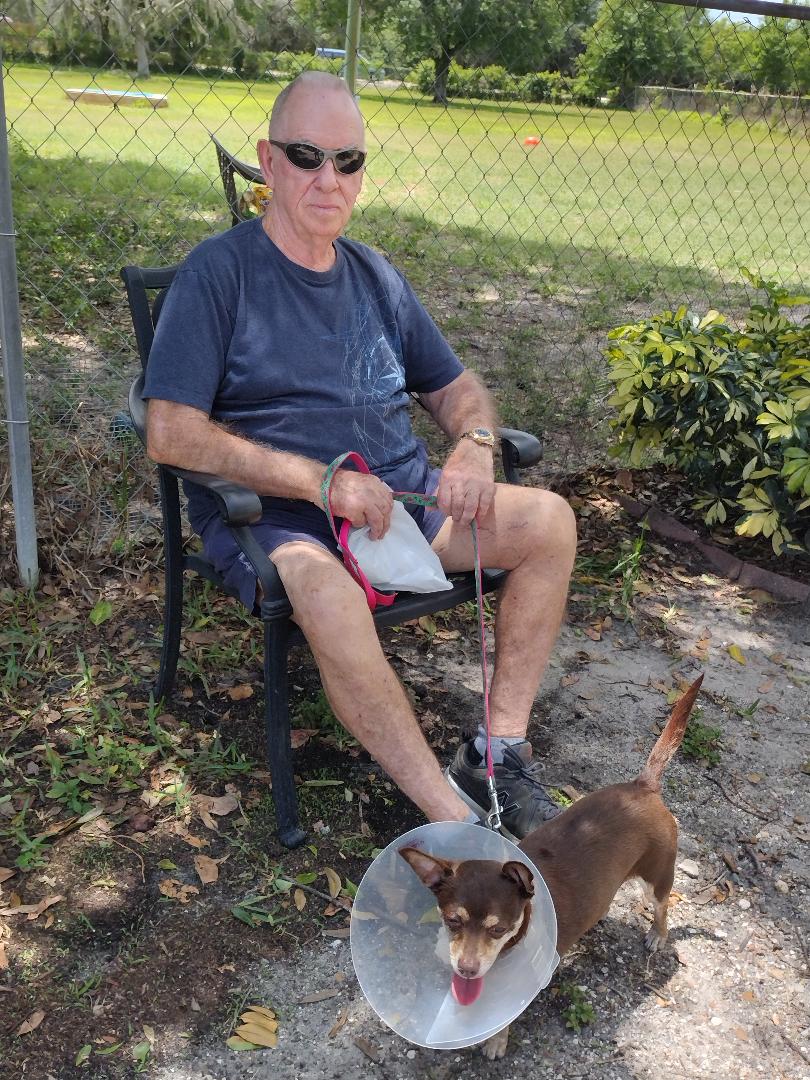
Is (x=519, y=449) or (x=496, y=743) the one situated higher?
(x=519, y=449)

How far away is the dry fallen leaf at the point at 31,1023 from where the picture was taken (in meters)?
1.94

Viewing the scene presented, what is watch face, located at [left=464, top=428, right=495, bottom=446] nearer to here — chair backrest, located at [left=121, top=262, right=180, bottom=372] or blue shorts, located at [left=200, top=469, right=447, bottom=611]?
blue shorts, located at [left=200, top=469, right=447, bottom=611]

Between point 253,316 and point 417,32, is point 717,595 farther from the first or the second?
point 417,32

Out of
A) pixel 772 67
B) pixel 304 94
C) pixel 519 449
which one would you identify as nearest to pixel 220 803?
pixel 519 449

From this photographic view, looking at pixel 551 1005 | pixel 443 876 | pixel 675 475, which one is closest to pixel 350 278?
pixel 443 876

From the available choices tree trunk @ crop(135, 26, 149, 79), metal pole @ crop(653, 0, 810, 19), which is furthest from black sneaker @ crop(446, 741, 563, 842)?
tree trunk @ crop(135, 26, 149, 79)

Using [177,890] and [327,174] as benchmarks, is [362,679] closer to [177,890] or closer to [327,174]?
[177,890]

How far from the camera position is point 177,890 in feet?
7.57

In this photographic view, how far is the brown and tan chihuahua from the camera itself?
1.73m

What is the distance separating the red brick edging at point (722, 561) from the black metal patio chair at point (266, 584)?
55.2 inches

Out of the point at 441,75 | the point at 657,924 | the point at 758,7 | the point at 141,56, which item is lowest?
the point at 657,924

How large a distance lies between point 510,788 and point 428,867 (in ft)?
2.17

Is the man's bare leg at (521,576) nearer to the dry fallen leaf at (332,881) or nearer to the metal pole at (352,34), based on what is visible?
the dry fallen leaf at (332,881)

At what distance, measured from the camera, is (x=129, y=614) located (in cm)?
329
